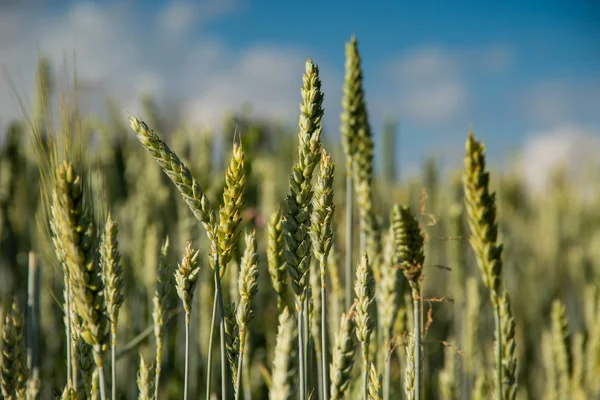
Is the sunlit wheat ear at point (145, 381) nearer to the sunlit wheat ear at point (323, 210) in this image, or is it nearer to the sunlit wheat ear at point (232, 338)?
the sunlit wheat ear at point (232, 338)

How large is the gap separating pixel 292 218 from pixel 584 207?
5.17m

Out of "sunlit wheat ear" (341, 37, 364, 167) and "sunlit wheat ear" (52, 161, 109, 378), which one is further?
"sunlit wheat ear" (341, 37, 364, 167)

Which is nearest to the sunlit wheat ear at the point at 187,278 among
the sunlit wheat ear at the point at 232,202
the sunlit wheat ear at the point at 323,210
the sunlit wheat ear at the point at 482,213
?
the sunlit wheat ear at the point at 232,202

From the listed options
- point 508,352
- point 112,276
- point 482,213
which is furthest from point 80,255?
point 508,352

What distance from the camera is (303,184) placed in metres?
0.74

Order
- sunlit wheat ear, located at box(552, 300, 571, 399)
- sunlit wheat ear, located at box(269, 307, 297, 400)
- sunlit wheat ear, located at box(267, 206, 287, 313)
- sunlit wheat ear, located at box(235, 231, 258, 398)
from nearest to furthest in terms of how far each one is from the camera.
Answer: sunlit wheat ear, located at box(269, 307, 297, 400), sunlit wheat ear, located at box(235, 231, 258, 398), sunlit wheat ear, located at box(267, 206, 287, 313), sunlit wheat ear, located at box(552, 300, 571, 399)

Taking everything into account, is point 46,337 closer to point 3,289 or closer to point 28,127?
point 3,289

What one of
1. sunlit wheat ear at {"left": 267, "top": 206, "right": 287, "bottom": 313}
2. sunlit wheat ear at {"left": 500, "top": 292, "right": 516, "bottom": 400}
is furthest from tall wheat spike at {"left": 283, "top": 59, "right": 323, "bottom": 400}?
sunlit wheat ear at {"left": 500, "top": 292, "right": 516, "bottom": 400}

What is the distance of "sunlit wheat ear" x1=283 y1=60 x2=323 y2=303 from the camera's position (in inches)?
29.2

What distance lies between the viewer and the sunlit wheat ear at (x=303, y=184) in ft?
2.43

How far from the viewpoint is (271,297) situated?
2479 millimetres

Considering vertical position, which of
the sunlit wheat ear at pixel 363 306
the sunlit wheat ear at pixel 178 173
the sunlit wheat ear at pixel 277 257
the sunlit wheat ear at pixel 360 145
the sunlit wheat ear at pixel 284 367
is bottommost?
the sunlit wheat ear at pixel 284 367

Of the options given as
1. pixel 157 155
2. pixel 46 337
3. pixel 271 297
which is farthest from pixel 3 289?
pixel 157 155

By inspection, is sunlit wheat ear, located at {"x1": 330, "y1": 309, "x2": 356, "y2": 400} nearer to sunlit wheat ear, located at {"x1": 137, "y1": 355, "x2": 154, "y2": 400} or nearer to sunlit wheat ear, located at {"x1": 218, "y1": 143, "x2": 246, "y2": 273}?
sunlit wheat ear, located at {"x1": 218, "y1": 143, "x2": 246, "y2": 273}
